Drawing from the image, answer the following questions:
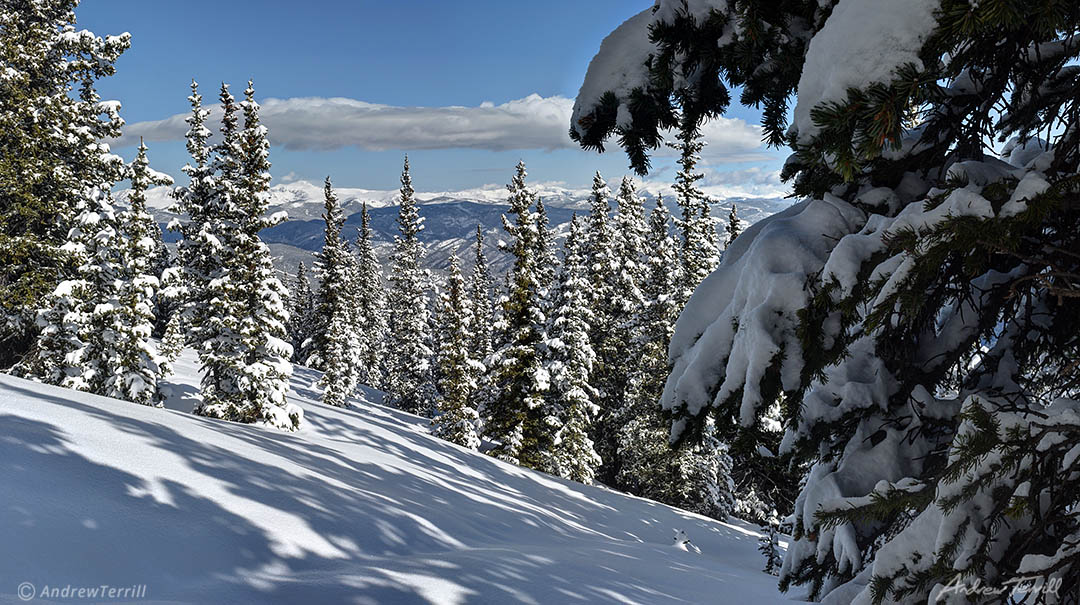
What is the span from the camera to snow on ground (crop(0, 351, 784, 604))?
462 cm

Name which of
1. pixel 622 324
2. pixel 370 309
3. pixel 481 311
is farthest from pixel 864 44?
pixel 370 309

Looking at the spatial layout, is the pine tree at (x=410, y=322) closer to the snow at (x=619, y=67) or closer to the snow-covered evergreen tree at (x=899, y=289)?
the snow at (x=619, y=67)

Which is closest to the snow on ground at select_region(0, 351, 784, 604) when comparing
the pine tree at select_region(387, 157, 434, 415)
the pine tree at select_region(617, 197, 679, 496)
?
the pine tree at select_region(617, 197, 679, 496)

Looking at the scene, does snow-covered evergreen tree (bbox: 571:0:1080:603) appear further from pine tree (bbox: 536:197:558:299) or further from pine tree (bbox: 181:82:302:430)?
pine tree (bbox: 536:197:558:299)

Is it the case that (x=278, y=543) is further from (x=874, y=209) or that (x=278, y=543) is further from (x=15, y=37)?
(x=15, y=37)

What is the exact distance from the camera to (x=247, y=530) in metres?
5.87

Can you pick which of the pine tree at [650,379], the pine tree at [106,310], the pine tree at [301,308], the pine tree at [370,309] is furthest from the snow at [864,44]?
the pine tree at [301,308]

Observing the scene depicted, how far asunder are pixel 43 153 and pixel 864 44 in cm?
2253

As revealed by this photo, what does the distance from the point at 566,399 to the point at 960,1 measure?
2411 centimetres

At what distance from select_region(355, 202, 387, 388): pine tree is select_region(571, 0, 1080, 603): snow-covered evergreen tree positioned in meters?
48.1

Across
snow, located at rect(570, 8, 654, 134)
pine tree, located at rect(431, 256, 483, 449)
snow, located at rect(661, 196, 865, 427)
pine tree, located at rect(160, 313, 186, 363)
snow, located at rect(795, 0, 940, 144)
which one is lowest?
pine tree, located at rect(431, 256, 483, 449)

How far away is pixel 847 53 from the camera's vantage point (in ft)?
7.70

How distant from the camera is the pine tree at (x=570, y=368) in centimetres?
2531

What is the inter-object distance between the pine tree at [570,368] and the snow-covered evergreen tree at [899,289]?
21120 millimetres
